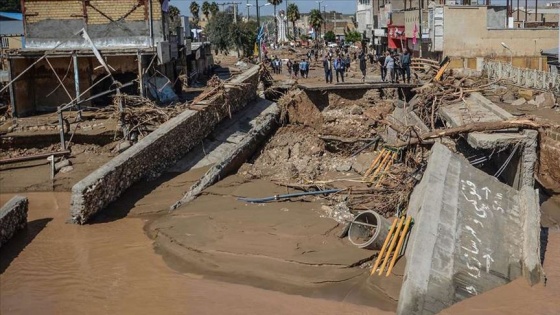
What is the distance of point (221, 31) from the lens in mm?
60469

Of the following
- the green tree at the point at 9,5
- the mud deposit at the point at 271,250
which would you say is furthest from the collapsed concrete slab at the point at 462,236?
the green tree at the point at 9,5

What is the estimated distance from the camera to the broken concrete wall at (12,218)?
1231 centimetres

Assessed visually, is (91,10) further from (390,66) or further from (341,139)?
(390,66)

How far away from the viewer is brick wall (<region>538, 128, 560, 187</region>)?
18.1 meters

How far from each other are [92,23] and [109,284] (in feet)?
51.4

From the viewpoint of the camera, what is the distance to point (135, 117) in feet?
62.3

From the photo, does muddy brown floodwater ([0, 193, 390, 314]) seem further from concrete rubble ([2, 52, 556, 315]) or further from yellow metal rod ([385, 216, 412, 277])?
yellow metal rod ([385, 216, 412, 277])

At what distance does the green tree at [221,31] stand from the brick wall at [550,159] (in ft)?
141

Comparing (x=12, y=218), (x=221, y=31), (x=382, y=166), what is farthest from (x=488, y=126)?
(x=221, y=31)

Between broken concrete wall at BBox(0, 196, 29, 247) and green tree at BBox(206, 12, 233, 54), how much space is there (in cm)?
4668

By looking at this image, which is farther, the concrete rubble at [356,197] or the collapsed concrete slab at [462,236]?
the concrete rubble at [356,197]

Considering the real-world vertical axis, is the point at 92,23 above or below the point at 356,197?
above

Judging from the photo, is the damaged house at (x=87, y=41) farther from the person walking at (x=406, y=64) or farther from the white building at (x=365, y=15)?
the white building at (x=365, y=15)

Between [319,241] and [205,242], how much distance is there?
7.15 ft
